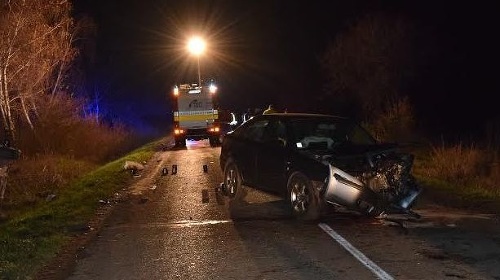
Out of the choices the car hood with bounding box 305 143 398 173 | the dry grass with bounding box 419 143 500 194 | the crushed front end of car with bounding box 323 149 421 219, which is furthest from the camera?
the dry grass with bounding box 419 143 500 194

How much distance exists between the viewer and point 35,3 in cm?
2108

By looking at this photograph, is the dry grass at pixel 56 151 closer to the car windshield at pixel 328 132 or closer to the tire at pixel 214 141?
the tire at pixel 214 141

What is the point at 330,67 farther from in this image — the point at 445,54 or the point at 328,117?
the point at 328,117

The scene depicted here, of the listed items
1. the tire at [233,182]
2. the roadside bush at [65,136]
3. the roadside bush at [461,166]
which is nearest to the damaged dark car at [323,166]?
the tire at [233,182]

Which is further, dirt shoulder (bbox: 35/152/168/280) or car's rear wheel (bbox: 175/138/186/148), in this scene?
car's rear wheel (bbox: 175/138/186/148)

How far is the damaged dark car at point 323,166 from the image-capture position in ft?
28.5

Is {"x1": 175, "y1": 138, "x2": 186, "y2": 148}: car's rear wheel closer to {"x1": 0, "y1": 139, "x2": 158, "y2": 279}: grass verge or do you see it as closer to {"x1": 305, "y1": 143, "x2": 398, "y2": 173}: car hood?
{"x1": 0, "y1": 139, "x2": 158, "y2": 279}: grass verge

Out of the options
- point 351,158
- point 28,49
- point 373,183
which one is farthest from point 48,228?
point 28,49

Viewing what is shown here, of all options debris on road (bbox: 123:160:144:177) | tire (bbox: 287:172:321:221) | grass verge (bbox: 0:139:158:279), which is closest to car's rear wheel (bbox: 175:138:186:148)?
debris on road (bbox: 123:160:144:177)

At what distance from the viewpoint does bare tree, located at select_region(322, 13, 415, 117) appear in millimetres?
29000

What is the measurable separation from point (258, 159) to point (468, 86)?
23422 mm

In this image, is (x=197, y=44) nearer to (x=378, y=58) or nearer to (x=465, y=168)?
(x=378, y=58)

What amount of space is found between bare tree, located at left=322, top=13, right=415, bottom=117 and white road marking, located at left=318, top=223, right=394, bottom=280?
20.5 metres

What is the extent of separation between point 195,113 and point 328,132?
636 inches
